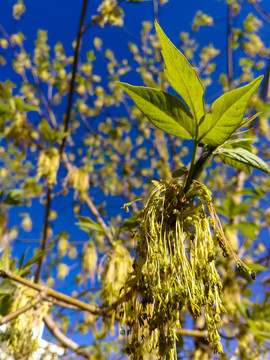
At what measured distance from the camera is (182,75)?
1.53ft

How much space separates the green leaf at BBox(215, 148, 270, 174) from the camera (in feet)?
1.77

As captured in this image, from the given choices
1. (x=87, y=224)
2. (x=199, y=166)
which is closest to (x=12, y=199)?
(x=87, y=224)

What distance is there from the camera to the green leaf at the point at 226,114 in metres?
0.45

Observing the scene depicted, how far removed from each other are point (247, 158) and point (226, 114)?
126 mm

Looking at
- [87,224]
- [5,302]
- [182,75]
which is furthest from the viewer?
[87,224]

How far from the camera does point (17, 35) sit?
3402 millimetres

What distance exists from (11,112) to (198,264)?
125 centimetres

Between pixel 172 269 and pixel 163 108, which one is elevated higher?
pixel 163 108

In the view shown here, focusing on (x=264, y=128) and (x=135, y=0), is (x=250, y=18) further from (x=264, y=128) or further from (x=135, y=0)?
(x=135, y=0)

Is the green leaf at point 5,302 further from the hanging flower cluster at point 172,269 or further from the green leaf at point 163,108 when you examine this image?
the green leaf at point 163,108

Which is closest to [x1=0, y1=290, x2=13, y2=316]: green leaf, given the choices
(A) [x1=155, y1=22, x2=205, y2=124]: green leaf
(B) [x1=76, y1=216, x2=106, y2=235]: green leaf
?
(B) [x1=76, y1=216, x2=106, y2=235]: green leaf

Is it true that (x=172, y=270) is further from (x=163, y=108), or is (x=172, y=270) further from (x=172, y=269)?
(x=163, y=108)

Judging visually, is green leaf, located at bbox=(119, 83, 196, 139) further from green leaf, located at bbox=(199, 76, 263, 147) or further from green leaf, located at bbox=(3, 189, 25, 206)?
green leaf, located at bbox=(3, 189, 25, 206)

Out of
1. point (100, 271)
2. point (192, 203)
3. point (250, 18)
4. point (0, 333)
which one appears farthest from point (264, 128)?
point (0, 333)
